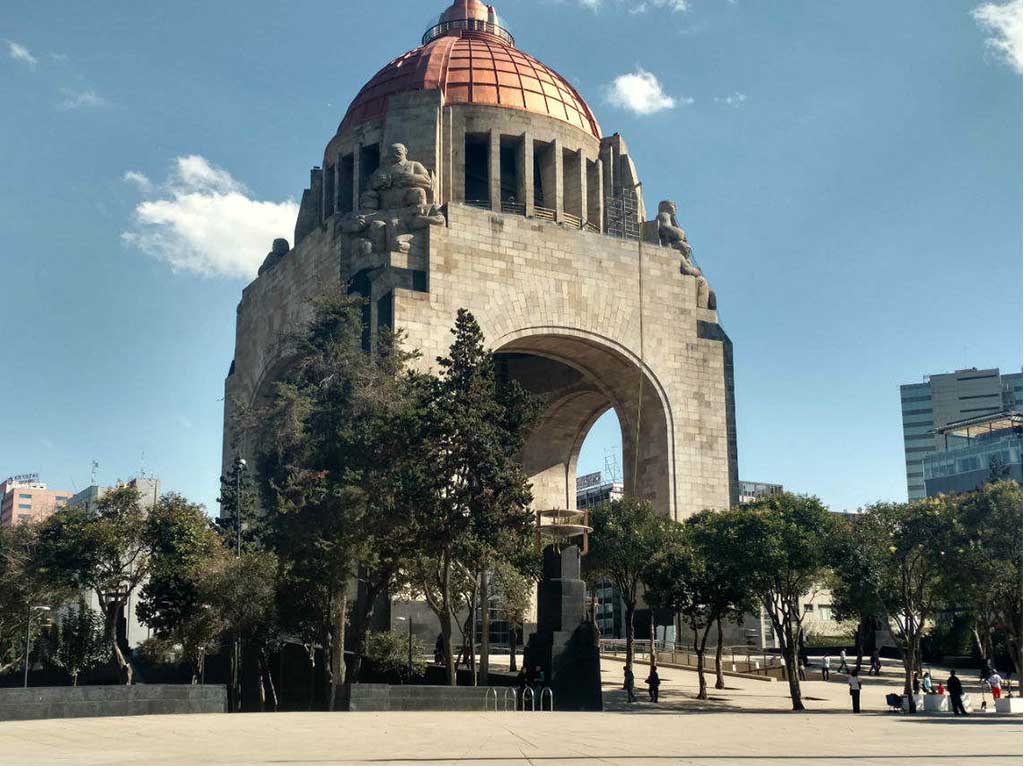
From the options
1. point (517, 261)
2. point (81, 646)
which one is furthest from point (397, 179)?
point (81, 646)

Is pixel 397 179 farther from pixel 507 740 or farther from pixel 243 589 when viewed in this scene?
pixel 507 740

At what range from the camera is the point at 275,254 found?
47.1 m

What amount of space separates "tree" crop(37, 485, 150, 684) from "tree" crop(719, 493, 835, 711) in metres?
15.1

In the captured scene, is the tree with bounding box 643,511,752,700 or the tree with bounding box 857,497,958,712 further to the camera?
the tree with bounding box 643,511,752,700

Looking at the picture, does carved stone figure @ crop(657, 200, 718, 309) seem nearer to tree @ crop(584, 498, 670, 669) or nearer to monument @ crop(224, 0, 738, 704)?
monument @ crop(224, 0, 738, 704)

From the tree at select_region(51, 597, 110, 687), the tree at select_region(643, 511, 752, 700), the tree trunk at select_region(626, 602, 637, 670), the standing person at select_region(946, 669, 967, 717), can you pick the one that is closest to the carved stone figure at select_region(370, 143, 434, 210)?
the tree at select_region(643, 511, 752, 700)

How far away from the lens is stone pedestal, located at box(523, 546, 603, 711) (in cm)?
2536

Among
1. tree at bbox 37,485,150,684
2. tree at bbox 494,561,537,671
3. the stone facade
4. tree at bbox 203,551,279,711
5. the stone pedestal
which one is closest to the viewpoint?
the stone pedestal

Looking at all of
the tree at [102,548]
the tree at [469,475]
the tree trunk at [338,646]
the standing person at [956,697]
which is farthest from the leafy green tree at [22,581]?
the standing person at [956,697]

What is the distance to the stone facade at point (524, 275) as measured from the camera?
39562mm

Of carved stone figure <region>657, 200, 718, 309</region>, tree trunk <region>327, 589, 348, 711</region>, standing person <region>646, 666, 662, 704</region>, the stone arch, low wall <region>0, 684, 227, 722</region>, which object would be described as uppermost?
carved stone figure <region>657, 200, 718, 309</region>

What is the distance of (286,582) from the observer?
2905 cm

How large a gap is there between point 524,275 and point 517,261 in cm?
52

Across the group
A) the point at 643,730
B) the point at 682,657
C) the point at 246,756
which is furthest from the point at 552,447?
the point at 246,756
